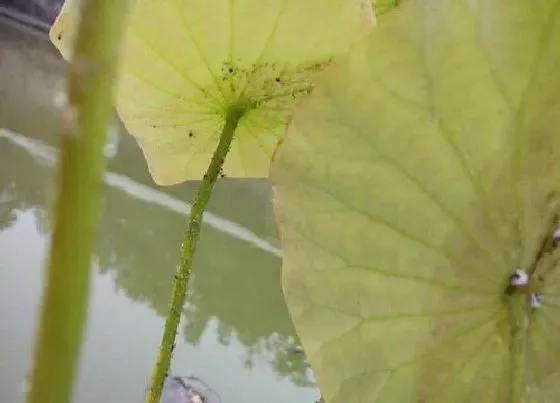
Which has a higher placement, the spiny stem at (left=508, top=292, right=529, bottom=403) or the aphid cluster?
the aphid cluster

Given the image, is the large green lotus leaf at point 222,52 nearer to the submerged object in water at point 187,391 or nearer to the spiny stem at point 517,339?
the spiny stem at point 517,339

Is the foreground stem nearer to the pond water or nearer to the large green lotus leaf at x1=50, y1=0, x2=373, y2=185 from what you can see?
the large green lotus leaf at x1=50, y1=0, x2=373, y2=185

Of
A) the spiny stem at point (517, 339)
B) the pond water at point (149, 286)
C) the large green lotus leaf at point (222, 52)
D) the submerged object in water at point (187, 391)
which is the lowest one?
the spiny stem at point (517, 339)

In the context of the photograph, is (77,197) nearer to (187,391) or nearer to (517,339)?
(517,339)

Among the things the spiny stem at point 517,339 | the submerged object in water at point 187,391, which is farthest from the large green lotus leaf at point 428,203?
the submerged object in water at point 187,391

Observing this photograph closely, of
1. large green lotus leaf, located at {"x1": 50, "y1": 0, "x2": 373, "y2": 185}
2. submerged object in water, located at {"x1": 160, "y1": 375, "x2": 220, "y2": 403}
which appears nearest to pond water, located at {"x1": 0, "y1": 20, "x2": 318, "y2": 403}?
submerged object in water, located at {"x1": 160, "y1": 375, "x2": 220, "y2": 403}
